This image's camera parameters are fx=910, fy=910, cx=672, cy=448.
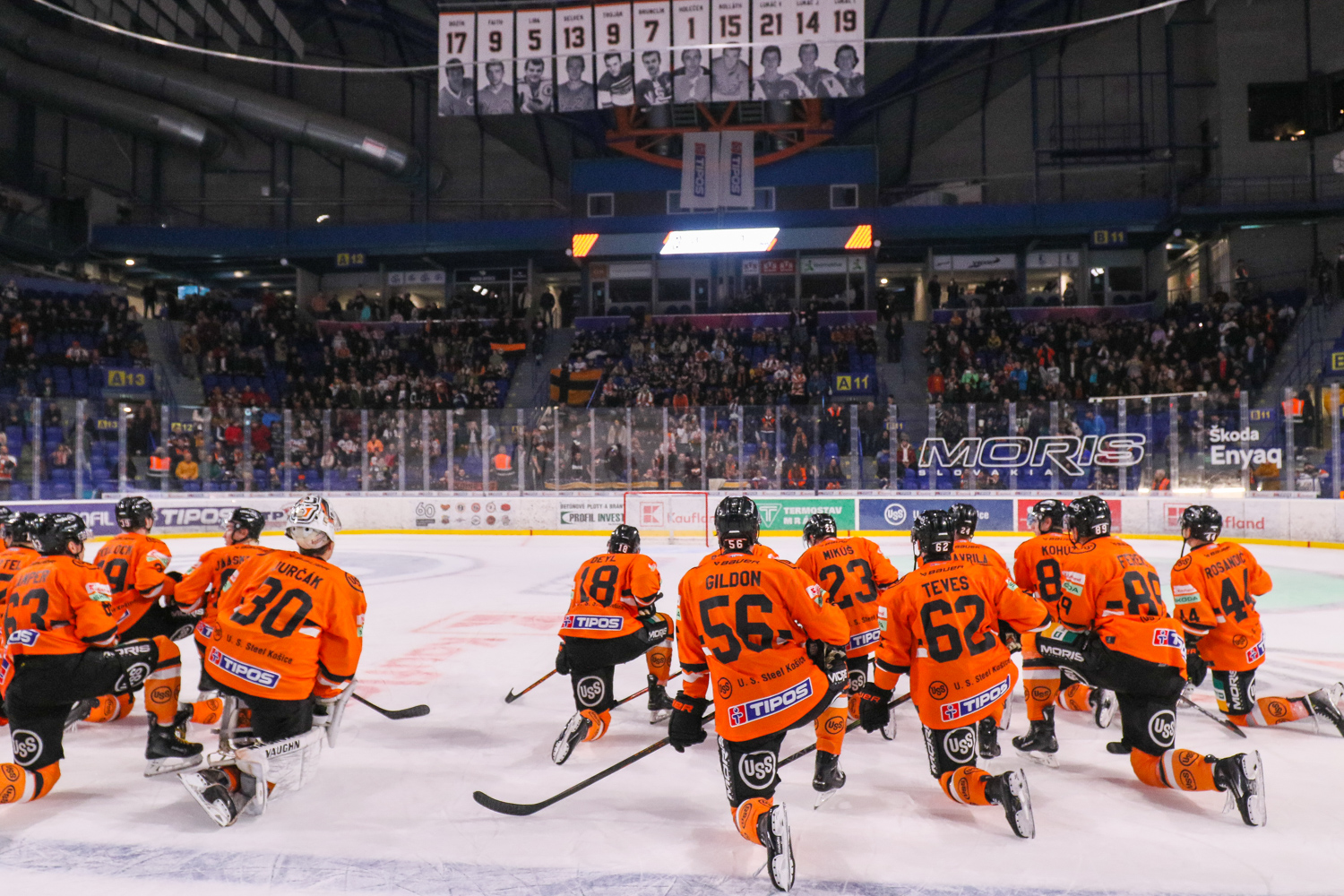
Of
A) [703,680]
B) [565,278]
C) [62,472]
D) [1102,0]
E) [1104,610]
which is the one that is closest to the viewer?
[703,680]

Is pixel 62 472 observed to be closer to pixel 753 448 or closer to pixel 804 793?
pixel 753 448

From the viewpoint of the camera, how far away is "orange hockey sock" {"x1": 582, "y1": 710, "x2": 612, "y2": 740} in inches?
178

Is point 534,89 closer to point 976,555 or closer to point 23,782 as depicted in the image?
point 976,555

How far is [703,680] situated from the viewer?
3416 millimetres

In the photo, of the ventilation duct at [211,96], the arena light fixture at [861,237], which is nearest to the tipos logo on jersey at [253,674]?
the arena light fixture at [861,237]

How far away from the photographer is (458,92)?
17.0 meters

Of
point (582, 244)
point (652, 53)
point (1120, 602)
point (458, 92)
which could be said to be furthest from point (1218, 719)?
point (582, 244)

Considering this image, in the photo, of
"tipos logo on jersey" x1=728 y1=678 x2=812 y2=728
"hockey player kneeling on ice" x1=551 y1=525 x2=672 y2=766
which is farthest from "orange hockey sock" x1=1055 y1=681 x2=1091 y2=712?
"tipos logo on jersey" x1=728 y1=678 x2=812 y2=728

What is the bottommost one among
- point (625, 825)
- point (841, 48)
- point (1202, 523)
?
point (625, 825)

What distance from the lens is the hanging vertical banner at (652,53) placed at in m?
16.2

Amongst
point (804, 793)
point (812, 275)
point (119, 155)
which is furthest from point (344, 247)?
point (804, 793)

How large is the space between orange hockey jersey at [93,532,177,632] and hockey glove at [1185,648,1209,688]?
518 cm

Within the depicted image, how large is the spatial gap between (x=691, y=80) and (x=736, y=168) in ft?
17.2

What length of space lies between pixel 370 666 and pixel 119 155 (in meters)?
27.4
